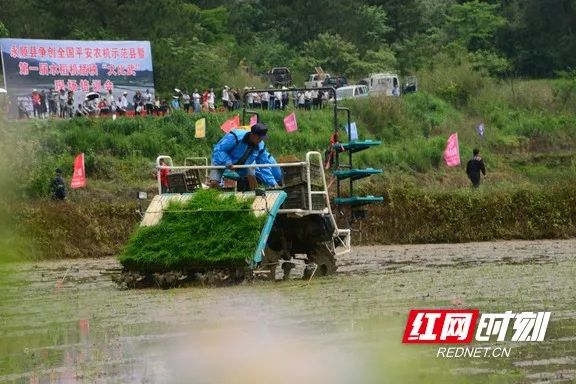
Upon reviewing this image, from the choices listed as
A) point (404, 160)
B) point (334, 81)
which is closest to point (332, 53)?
Answer: point (334, 81)

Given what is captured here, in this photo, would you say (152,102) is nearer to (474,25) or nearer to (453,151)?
(453,151)

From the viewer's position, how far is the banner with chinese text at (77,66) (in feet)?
159

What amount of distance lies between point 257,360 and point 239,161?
8158 mm

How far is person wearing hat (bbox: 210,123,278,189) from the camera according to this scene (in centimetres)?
1636

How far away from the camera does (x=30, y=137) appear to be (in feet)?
17.1

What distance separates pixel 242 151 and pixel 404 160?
126 feet

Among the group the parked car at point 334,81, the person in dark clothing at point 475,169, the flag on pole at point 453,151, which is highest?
the parked car at point 334,81

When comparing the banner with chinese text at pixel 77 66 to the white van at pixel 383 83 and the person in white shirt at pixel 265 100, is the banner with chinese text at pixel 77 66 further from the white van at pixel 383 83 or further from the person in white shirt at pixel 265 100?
the white van at pixel 383 83

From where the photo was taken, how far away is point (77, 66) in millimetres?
50875

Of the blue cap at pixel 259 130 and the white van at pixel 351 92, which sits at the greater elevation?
the blue cap at pixel 259 130

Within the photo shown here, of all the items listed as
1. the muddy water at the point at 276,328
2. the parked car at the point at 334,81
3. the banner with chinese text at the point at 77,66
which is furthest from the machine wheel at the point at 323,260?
the parked car at the point at 334,81

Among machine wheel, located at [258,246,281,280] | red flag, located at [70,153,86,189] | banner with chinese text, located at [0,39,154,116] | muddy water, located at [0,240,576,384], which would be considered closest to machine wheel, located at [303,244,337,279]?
muddy water, located at [0,240,576,384]

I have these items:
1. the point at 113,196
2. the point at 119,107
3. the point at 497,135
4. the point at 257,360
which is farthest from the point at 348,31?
the point at 257,360

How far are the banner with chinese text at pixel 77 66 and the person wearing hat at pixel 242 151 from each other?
104ft
